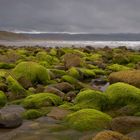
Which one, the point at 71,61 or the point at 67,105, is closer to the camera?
the point at 67,105

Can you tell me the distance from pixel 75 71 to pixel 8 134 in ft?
26.6

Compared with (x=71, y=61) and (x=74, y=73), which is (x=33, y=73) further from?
(x=71, y=61)

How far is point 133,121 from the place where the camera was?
325 inches

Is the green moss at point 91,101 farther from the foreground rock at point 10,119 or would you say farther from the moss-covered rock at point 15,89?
the moss-covered rock at point 15,89

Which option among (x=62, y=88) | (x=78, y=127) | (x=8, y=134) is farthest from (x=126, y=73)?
(x=8, y=134)

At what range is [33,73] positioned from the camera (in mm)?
13945

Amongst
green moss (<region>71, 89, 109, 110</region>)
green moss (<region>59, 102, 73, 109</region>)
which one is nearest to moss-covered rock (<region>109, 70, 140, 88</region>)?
green moss (<region>71, 89, 109, 110</region>)

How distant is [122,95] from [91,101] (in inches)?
31.0

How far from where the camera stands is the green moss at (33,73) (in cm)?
1382

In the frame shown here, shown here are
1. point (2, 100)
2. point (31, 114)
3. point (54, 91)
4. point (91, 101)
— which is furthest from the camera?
point (54, 91)

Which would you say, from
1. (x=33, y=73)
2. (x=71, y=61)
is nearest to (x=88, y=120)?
(x=33, y=73)

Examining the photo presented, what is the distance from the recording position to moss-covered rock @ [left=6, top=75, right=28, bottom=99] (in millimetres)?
11583

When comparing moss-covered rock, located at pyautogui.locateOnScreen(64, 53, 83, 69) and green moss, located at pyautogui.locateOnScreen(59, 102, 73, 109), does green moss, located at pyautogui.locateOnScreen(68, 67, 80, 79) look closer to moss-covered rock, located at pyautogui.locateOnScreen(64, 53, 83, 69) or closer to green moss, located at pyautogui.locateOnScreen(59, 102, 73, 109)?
moss-covered rock, located at pyautogui.locateOnScreen(64, 53, 83, 69)

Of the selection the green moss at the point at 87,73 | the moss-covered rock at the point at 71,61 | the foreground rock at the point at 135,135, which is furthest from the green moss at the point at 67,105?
the moss-covered rock at the point at 71,61
